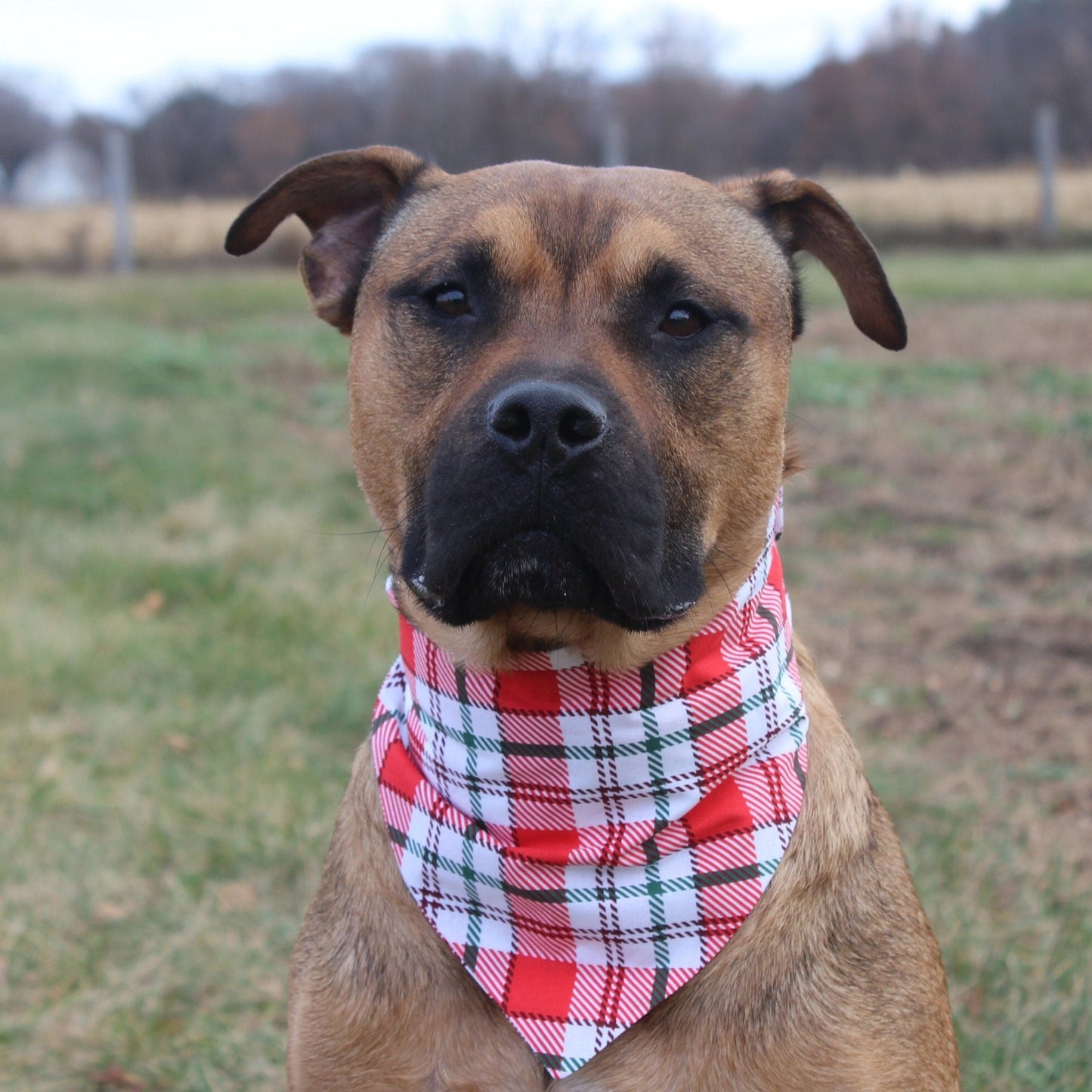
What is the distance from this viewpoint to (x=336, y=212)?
2.88 m

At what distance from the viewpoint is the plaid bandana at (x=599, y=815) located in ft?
7.48

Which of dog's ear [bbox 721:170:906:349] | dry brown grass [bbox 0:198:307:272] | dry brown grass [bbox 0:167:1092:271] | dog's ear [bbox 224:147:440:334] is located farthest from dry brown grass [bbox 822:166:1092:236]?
dog's ear [bbox 224:147:440:334]

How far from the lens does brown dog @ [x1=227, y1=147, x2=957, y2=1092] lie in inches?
81.4

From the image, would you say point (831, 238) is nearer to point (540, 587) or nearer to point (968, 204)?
point (540, 587)

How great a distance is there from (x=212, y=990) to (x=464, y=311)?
210 centimetres

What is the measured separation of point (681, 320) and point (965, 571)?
420 centimetres

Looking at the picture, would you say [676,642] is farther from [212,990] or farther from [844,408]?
[844,408]

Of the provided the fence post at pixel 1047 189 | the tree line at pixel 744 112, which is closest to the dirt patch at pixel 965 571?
the fence post at pixel 1047 189

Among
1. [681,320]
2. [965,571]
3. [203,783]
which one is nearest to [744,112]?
[965,571]

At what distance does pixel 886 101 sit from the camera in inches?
1561

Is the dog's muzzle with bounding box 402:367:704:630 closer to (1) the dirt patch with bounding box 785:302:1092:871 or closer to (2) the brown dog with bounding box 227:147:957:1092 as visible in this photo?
(2) the brown dog with bounding box 227:147:957:1092

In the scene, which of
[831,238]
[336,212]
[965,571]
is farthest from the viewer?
[965,571]

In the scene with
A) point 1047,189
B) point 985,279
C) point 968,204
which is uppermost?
point 1047,189

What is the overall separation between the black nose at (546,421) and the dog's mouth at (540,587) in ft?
0.49
